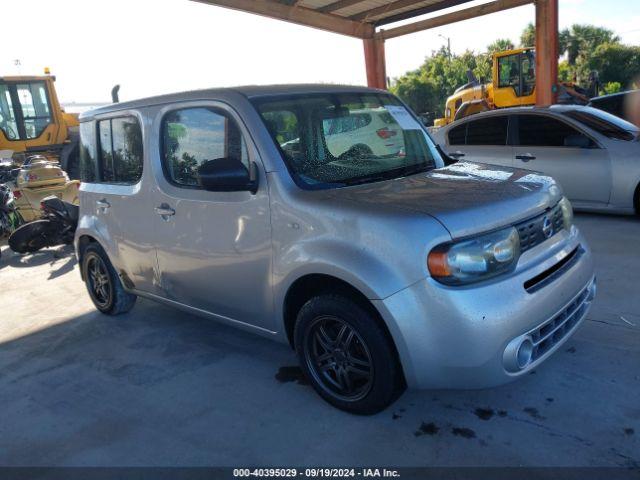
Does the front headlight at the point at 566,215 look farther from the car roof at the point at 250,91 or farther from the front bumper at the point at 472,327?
the car roof at the point at 250,91

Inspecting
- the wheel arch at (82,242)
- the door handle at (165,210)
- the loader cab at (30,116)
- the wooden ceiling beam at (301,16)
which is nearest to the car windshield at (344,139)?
the door handle at (165,210)

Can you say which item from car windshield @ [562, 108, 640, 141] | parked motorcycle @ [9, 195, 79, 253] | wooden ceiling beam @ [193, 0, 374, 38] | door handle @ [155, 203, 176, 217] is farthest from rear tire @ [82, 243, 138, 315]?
car windshield @ [562, 108, 640, 141]

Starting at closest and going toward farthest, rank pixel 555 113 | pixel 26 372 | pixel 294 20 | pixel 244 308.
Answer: pixel 244 308 → pixel 26 372 → pixel 555 113 → pixel 294 20

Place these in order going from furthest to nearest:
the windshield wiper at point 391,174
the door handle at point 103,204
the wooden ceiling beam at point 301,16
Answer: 1. the wooden ceiling beam at point 301,16
2. the door handle at point 103,204
3. the windshield wiper at point 391,174

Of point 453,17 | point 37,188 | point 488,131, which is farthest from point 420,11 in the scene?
point 37,188

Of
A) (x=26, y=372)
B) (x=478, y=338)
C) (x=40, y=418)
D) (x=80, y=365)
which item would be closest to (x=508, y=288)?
(x=478, y=338)

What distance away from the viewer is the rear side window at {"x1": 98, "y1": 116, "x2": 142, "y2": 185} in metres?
3.92

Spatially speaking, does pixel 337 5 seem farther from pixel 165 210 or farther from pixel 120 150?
pixel 165 210

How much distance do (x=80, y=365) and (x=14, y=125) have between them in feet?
36.9

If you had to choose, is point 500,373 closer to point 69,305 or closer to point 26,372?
point 26,372

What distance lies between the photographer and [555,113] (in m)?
6.95

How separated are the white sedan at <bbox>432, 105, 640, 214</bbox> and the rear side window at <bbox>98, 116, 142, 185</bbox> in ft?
12.0

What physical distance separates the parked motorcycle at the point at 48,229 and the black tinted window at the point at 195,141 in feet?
14.6

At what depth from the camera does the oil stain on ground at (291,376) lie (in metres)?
3.36
